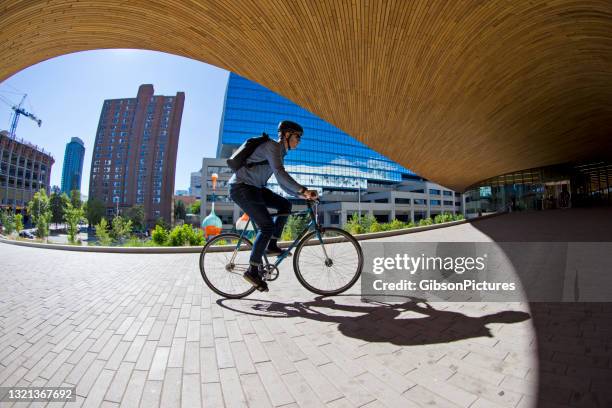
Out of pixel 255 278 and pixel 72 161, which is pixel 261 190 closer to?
pixel 255 278

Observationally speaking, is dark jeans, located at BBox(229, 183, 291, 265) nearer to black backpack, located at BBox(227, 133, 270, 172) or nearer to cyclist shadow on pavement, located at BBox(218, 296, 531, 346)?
black backpack, located at BBox(227, 133, 270, 172)

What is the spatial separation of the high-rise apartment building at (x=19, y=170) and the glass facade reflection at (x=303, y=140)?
54.0 meters

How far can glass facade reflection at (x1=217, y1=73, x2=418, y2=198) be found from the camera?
214 feet

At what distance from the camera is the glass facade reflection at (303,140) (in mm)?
65312

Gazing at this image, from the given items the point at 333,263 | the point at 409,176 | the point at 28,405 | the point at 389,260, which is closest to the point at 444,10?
the point at 389,260

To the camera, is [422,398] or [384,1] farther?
[384,1]

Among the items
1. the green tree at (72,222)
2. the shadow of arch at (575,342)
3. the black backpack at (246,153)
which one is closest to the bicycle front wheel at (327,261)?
the black backpack at (246,153)

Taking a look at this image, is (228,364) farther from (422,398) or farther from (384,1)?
(384,1)

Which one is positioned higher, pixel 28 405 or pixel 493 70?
pixel 493 70

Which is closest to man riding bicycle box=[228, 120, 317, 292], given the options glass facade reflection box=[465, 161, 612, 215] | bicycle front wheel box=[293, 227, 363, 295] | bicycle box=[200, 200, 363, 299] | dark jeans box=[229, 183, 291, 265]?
dark jeans box=[229, 183, 291, 265]

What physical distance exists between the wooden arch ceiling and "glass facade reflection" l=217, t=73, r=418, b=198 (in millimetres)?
49617

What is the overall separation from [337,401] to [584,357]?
64.7 inches

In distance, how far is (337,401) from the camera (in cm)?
132

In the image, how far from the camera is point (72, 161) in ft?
555
